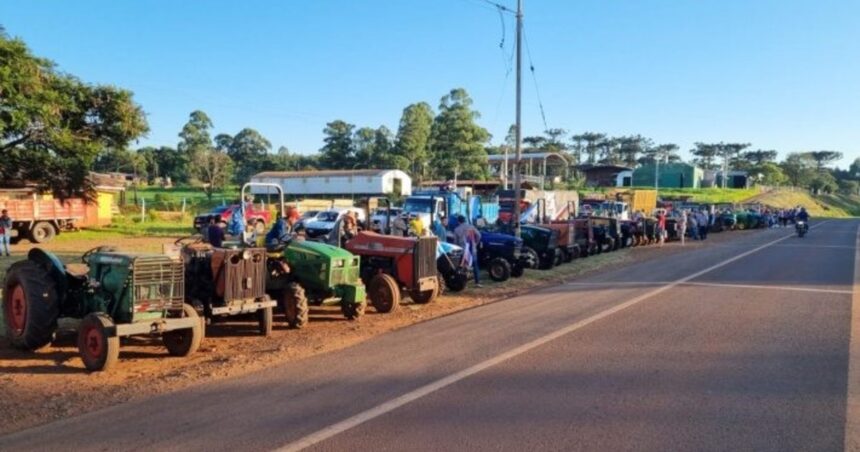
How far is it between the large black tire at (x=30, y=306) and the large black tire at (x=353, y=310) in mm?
4143

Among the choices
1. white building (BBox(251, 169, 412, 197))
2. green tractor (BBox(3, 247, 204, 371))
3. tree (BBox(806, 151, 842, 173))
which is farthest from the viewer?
tree (BBox(806, 151, 842, 173))

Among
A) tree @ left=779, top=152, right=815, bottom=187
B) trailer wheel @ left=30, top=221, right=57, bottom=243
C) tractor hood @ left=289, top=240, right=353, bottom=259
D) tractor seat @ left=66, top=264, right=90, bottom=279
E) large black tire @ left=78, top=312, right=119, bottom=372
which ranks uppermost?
tree @ left=779, top=152, right=815, bottom=187

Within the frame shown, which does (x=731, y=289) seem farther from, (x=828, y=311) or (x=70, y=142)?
(x=70, y=142)

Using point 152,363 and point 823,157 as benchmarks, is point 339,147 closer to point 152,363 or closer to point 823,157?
point 152,363

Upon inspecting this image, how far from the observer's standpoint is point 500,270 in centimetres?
1691

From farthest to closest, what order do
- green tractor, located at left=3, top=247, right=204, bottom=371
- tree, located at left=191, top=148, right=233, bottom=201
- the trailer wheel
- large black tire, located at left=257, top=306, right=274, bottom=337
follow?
tree, located at left=191, top=148, right=233, bottom=201 → the trailer wheel → large black tire, located at left=257, top=306, right=274, bottom=337 → green tractor, located at left=3, top=247, right=204, bottom=371

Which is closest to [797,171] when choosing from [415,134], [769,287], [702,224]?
[415,134]

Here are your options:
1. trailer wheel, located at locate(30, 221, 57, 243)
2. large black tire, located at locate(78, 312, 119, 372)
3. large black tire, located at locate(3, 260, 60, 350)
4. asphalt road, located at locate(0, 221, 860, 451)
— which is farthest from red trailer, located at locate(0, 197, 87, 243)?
asphalt road, located at locate(0, 221, 860, 451)

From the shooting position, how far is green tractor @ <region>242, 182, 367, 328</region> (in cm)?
1018

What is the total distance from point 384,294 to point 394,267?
2.42 ft

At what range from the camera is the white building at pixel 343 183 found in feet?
223

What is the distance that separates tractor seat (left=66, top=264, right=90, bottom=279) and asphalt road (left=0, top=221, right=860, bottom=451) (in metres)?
2.86

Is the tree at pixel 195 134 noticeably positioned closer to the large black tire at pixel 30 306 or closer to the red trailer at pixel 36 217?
the red trailer at pixel 36 217

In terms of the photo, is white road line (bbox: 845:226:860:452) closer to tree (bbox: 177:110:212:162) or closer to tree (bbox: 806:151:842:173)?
tree (bbox: 177:110:212:162)
